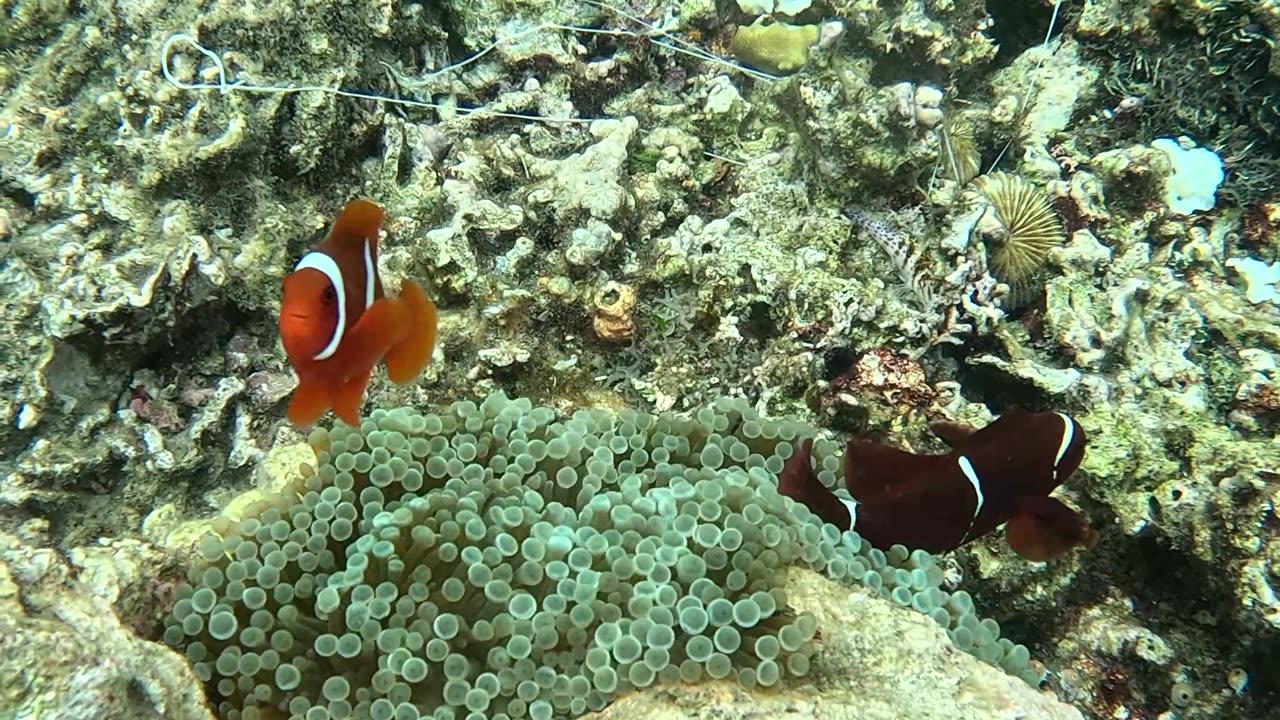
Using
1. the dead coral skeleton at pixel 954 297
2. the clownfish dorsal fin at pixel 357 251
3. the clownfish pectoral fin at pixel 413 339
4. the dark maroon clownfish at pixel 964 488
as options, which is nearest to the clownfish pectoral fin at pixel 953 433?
the dark maroon clownfish at pixel 964 488

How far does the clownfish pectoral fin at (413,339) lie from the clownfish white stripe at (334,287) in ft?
0.42

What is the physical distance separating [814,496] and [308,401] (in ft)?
3.44

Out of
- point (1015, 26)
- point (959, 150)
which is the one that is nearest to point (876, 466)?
point (959, 150)

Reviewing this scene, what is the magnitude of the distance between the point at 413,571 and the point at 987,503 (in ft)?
3.90

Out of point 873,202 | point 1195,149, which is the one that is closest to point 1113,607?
point 873,202

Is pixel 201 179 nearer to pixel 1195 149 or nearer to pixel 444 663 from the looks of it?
pixel 444 663

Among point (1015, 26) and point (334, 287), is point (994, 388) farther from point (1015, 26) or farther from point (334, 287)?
point (334, 287)

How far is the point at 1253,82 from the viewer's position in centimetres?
286

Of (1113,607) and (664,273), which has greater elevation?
(664,273)

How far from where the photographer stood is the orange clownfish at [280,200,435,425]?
127 centimetres

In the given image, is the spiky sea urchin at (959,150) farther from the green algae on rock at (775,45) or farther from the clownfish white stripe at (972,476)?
the clownfish white stripe at (972,476)

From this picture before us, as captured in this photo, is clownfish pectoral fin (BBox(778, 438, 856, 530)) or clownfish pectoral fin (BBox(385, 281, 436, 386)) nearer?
clownfish pectoral fin (BBox(385, 281, 436, 386))

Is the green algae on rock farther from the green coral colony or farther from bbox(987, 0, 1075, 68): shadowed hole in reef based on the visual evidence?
the green coral colony

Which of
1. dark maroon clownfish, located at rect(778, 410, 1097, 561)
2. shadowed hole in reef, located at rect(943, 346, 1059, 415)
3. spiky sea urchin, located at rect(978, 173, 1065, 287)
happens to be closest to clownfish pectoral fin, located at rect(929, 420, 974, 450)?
dark maroon clownfish, located at rect(778, 410, 1097, 561)
